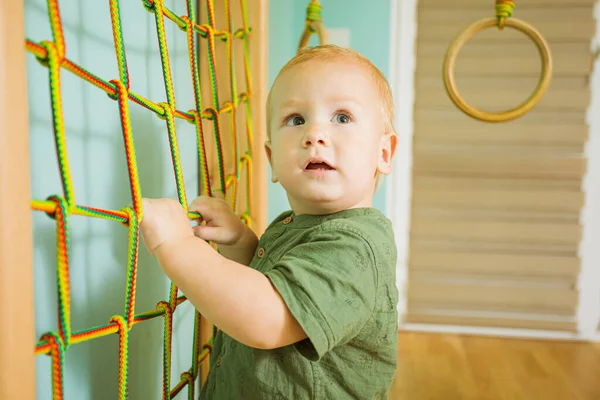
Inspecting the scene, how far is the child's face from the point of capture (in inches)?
20.4

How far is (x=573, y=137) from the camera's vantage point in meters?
1.88

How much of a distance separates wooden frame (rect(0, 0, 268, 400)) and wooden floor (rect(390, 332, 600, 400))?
135cm

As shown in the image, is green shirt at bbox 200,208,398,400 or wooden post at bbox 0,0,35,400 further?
green shirt at bbox 200,208,398,400

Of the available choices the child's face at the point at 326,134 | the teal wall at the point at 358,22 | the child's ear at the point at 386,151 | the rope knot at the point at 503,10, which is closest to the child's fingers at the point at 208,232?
the child's face at the point at 326,134

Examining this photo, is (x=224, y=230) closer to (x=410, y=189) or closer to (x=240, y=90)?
(x=240, y=90)

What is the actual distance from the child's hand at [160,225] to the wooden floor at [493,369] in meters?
1.23

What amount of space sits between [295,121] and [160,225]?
0.21 metres

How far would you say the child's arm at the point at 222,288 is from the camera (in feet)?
1.30

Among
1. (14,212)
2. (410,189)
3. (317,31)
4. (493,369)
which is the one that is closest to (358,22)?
(410,189)

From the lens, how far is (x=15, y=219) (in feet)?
0.86

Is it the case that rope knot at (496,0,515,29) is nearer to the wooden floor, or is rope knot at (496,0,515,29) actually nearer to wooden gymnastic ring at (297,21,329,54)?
wooden gymnastic ring at (297,21,329,54)

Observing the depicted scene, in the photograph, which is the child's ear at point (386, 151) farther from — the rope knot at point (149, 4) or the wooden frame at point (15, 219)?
the wooden frame at point (15, 219)

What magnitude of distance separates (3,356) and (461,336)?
1925mm

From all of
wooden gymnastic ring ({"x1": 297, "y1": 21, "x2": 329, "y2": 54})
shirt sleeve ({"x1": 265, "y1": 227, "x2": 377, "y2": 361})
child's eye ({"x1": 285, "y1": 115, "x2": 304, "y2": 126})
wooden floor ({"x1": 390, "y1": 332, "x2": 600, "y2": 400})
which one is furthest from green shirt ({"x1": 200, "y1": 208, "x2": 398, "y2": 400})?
wooden floor ({"x1": 390, "y1": 332, "x2": 600, "y2": 400})
